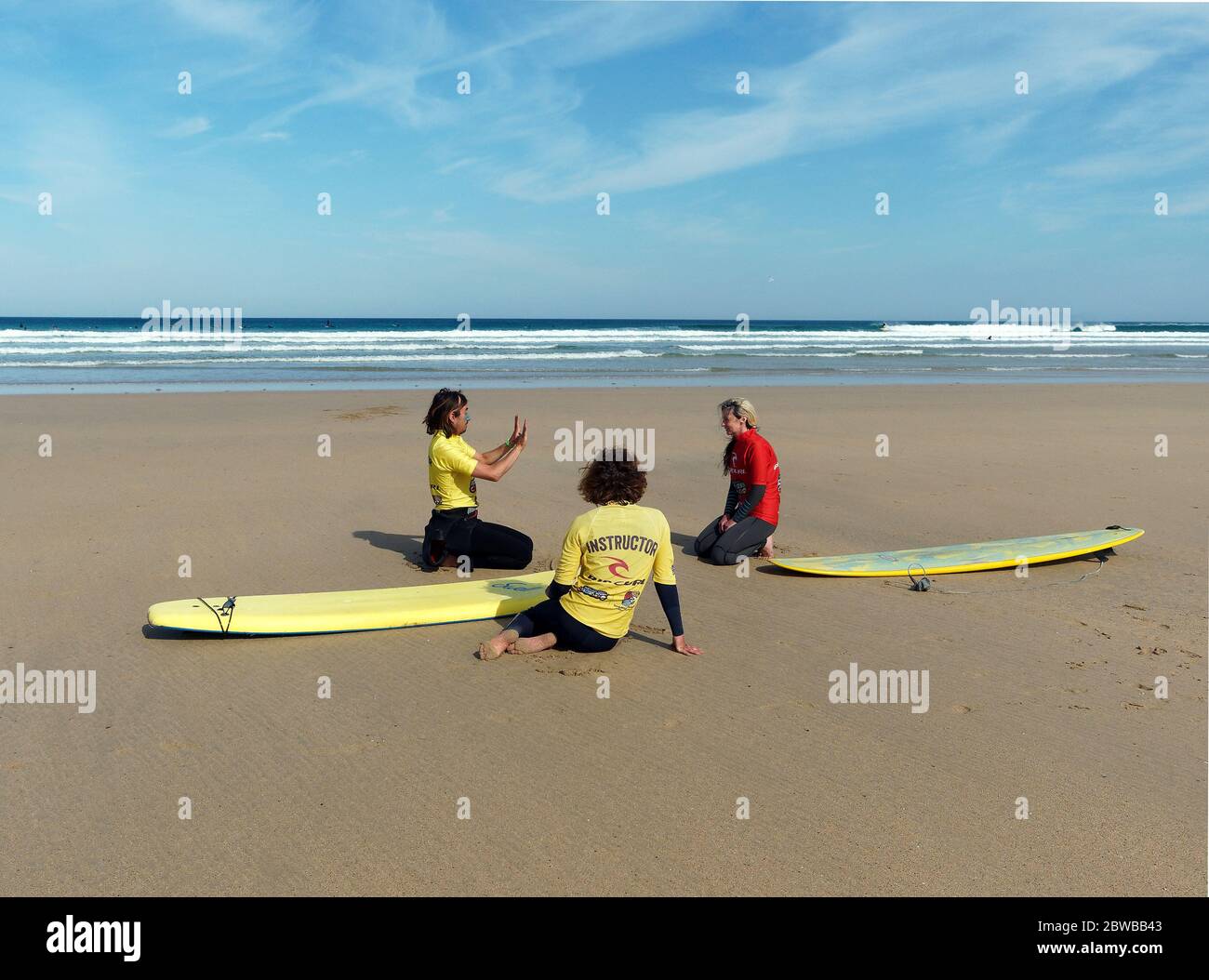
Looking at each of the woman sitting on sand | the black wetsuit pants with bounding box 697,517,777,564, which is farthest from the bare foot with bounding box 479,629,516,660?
the black wetsuit pants with bounding box 697,517,777,564

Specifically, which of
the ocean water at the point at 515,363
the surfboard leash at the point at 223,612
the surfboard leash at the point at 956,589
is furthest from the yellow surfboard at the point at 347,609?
the ocean water at the point at 515,363

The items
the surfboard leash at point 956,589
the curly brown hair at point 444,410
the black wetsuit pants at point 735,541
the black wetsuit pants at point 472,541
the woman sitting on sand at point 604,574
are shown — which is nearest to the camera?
the woman sitting on sand at point 604,574

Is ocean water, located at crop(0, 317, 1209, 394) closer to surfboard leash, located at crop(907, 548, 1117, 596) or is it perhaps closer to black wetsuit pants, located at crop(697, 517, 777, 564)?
black wetsuit pants, located at crop(697, 517, 777, 564)

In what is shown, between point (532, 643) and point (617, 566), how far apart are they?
649mm

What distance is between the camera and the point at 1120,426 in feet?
46.2

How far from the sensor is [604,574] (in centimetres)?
473

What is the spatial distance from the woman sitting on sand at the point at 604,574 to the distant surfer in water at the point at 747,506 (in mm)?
1917

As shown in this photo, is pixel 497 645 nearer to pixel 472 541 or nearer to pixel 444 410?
pixel 472 541

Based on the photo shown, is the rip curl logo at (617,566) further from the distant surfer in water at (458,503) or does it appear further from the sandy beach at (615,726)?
the distant surfer in water at (458,503)

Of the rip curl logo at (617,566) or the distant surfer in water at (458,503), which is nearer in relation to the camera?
the rip curl logo at (617,566)

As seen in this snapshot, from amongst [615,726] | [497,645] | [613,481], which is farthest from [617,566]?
[615,726]

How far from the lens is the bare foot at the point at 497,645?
15.6ft
